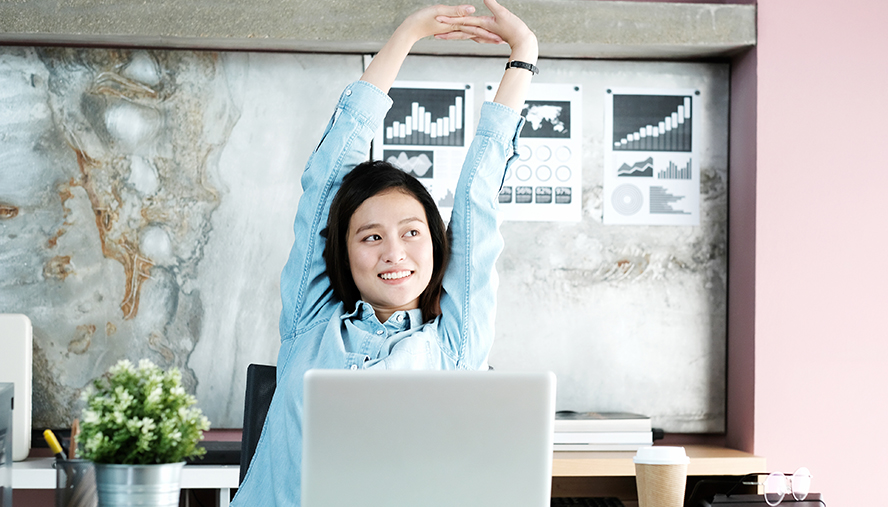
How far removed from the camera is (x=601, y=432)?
2420 mm

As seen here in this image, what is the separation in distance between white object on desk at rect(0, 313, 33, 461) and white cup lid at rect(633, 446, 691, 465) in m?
1.90

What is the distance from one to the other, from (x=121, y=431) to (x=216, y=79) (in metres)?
1.88

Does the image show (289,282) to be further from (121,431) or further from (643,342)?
(643,342)

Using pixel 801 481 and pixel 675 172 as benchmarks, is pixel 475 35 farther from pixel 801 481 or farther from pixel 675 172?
pixel 675 172

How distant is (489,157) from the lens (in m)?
1.56

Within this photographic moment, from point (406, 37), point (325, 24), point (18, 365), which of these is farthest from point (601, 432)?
point (18, 365)

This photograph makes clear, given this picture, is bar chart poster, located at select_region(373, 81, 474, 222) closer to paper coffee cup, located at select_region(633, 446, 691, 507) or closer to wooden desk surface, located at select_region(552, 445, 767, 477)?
wooden desk surface, located at select_region(552, 445, 767, 477)

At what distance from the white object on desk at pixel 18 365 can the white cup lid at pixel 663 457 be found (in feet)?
6.24

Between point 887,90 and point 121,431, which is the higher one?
point 887,90

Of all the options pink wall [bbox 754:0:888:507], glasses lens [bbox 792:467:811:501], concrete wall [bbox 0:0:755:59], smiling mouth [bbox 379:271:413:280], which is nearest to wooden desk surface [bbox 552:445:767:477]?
pink wall [bbox 754:0:888:507]

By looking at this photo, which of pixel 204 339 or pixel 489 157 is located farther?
pixel 204 339

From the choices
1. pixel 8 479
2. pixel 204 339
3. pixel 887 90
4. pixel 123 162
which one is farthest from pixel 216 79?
pixel 887 90

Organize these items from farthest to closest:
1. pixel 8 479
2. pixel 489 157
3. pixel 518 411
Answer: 1. pixel 489 157
2. pixel 8 479
3. pixel 518 411

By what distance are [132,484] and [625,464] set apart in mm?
1652
